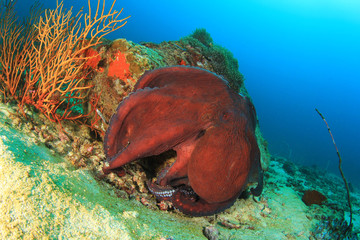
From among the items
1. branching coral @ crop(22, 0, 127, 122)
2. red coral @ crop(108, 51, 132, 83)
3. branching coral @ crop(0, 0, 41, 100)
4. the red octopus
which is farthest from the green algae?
red coral @ crop(108, 51, 132, 83)

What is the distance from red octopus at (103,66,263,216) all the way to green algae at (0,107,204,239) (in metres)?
0.33

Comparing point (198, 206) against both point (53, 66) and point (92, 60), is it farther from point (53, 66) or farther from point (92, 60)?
point (53, 66)

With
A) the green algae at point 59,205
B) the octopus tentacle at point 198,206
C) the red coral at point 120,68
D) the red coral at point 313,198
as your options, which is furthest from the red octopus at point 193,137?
the red coral at point 313,198

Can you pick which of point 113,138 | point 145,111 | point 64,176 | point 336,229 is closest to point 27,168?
point 64,176

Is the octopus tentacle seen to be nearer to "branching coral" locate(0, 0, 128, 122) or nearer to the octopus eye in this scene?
the octopus eye

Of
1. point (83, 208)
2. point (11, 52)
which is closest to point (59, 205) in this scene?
point (83, 208)

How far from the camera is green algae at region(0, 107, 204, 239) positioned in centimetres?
153

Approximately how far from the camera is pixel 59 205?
70.0 inches

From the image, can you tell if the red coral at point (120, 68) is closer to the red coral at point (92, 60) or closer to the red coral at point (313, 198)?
the red coral at point (92, 60)

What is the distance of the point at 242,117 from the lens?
2479 mm

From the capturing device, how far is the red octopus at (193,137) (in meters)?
2.29

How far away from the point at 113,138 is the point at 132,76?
4.13 feet

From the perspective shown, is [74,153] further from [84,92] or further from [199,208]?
[199,208]

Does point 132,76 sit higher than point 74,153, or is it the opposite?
point 132,76
